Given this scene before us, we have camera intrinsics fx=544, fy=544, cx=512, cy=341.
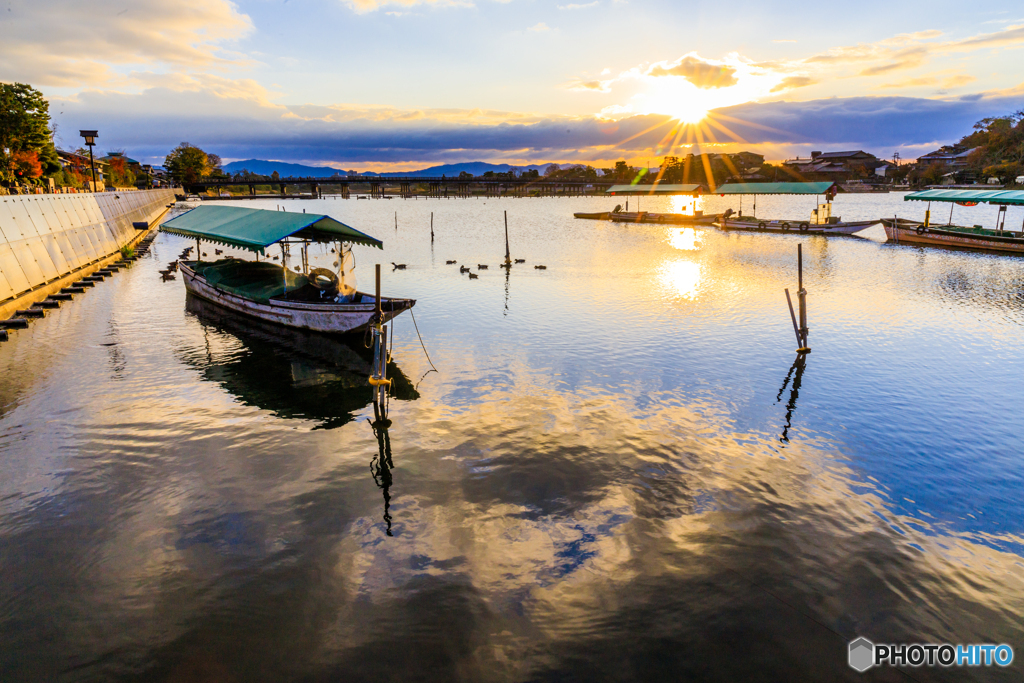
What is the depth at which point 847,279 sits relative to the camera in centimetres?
4891

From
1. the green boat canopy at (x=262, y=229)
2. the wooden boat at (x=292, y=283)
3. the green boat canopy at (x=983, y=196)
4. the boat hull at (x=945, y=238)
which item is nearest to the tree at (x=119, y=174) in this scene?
the green boat canopy at (x=262, y=229)

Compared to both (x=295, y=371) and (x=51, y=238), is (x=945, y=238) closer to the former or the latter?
(x=295, y=371)

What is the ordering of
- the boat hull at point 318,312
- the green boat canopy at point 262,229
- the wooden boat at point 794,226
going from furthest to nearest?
the wooden boat at point 794,226 → the green boat canopy at point 262,229 → the boat hull at point 318,312

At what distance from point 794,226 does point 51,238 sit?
306 ft

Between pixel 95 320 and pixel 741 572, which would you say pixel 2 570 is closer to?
pixel 741 572

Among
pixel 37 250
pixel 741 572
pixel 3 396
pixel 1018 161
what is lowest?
pixel 741 572

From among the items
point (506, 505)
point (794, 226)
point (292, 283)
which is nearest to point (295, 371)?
point (292, 283)

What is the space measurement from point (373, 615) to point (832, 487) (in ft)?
42.6

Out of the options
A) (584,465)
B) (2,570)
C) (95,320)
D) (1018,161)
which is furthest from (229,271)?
(1018,161)

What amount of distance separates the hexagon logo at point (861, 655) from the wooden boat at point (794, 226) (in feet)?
268

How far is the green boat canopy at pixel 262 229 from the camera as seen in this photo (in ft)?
96.0

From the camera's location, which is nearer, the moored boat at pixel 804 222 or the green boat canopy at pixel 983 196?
the green boat canopy at pixel 983 196

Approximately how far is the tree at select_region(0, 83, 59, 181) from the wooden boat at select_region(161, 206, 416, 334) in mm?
40973

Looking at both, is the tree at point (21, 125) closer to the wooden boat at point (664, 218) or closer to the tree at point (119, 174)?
the tree at point (119, 174)
